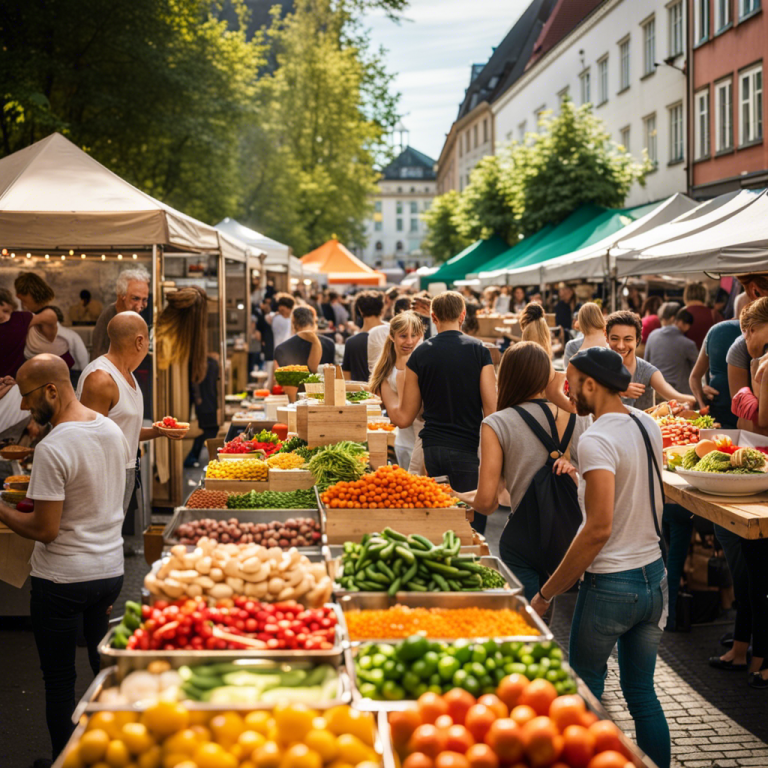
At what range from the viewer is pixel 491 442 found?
184 inches

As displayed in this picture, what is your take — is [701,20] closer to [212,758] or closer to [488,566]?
[488,566]

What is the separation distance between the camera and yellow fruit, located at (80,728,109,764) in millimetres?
2518

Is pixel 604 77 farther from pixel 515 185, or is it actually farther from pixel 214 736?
pixel 214 736

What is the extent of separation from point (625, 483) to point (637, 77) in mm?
26680

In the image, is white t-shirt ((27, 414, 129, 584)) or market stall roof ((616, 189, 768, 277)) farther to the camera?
market stall roof ((616, 189, 768, 277))

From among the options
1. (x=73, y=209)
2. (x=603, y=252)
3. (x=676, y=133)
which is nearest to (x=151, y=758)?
(x=73, y=209)

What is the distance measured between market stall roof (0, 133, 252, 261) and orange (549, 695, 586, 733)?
20.3 feet

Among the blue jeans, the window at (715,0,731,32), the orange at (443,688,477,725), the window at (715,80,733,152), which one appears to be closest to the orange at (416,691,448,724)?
the orange at (443,688,477,725)

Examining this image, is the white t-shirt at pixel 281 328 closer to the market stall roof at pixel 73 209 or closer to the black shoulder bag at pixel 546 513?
the market stall roof at pixel 73 209

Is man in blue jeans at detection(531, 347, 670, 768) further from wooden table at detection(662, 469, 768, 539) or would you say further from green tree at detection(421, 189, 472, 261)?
green tree at detection(421, 189, 472, 261)

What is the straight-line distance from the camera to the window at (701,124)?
74.8 feet

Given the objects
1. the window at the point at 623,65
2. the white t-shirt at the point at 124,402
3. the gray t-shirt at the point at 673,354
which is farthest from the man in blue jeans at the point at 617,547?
the window at the point at 623,65

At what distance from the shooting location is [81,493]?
4.01m

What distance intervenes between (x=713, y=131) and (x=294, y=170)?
2210 centimetres
